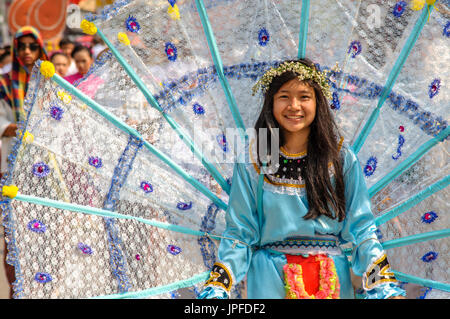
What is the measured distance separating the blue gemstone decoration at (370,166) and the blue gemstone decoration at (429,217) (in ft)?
1.15

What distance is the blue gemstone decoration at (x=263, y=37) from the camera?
3.02 metres

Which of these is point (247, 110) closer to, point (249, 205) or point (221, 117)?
point (221, 117)

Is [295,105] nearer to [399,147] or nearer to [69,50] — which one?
[399,147]

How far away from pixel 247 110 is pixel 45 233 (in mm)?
1245

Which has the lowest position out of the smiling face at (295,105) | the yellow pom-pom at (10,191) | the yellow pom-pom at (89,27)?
the yellow pom-pom at (10,191)

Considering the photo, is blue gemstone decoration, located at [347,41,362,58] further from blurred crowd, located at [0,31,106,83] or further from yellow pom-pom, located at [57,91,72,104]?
blurred crowd, located at [0,31,106,83]

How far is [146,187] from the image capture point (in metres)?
2.92

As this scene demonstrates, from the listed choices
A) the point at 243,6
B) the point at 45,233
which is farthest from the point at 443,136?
the point at 45,233

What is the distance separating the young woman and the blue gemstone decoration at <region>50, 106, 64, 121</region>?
2.93ft

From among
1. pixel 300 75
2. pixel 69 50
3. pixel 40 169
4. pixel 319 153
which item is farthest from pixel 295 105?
pixel 69 50

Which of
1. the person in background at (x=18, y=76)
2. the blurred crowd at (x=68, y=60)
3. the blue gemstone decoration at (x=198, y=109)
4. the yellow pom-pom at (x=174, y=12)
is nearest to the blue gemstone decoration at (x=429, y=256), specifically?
the blue gemstone decoration at (x=198, y=109)

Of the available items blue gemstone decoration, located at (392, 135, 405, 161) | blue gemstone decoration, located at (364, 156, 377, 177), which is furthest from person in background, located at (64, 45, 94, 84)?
blue gemstone decoration, located at (392, 135, 405, 161)

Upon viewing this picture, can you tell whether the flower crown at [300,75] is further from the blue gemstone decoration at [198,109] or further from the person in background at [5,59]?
the person in background at [5,59]
